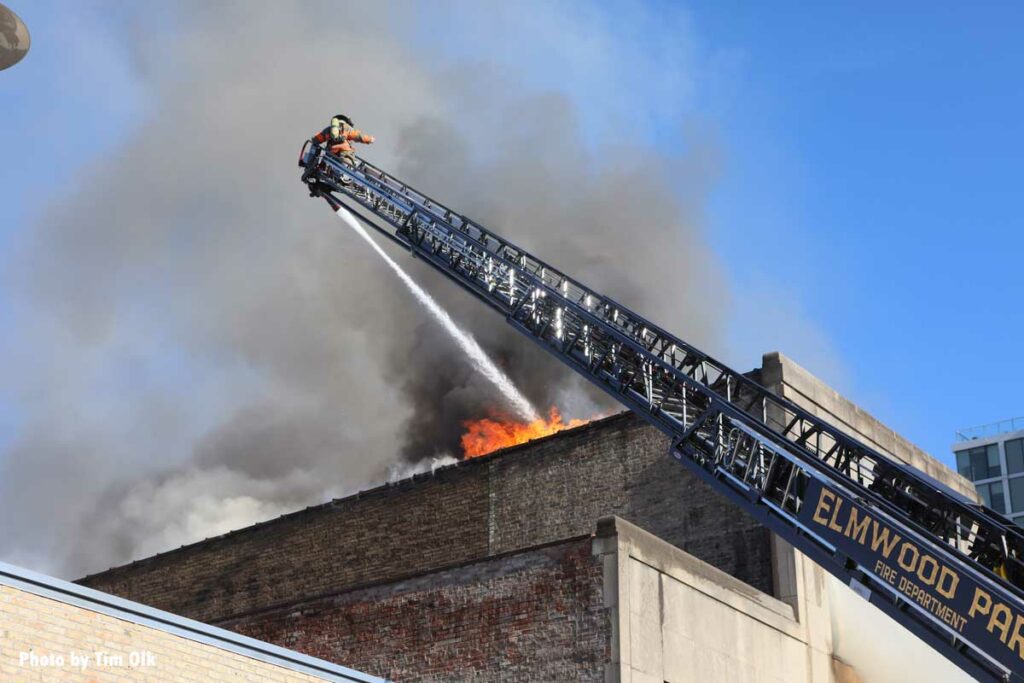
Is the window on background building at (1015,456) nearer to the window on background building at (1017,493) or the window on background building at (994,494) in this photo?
the window on background building at (1017,493)

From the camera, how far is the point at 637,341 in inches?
680

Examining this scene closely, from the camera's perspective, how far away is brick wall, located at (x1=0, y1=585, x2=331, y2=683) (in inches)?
428

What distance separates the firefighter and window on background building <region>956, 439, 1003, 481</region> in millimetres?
61995

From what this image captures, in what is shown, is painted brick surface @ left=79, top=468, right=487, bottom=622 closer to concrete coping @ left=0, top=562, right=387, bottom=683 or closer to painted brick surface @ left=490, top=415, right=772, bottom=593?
painted brick surface @ left=490, top=415, right=772, bottom=593

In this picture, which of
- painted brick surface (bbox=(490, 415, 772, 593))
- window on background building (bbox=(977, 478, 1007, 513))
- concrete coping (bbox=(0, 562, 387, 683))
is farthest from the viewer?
window on background building (bbox=(977, 478, 1007, 513))

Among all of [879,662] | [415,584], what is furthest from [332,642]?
[879,662]

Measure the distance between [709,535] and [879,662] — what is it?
329 cm

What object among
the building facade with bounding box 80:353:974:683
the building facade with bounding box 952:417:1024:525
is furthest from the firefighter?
the building facade with bounding box 952:417:1024:525

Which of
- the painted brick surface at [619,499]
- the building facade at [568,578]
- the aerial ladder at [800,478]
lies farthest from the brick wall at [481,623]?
the painted brick surface at [619,499]

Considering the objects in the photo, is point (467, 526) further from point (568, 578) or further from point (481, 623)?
point (568, 578)

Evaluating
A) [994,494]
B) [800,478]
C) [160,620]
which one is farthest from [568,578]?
[994,494]

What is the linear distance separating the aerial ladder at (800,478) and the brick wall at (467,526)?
2.27 m

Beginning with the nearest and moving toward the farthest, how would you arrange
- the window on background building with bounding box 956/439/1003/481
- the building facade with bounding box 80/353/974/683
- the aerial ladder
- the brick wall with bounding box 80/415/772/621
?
the aerial ladder
the building facade with bounding box 80/353/974/683
the brick wall with bounding box 80/415/772/621
the window on background building with bounding box 956/439/1003/481

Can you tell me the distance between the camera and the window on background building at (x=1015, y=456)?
245 ft
